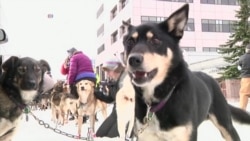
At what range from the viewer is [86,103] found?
795 cm

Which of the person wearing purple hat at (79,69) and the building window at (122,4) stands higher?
the building window at (122,4)

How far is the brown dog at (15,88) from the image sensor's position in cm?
494

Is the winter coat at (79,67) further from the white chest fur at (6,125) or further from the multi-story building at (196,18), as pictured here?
the multi-story building at (196,18)

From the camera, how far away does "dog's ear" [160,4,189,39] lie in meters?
3.65

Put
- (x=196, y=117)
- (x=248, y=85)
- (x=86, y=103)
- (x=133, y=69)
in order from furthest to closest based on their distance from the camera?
(x=248, y=85)
(x=86, y=103)
(x=196, y=117)
(x=133, y=69)

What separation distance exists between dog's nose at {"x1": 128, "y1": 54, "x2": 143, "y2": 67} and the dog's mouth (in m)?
0.11

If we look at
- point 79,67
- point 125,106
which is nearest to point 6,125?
point 125,106

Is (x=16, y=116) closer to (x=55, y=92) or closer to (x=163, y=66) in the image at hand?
(x=163, y=66)

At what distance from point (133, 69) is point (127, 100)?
2.17 meters

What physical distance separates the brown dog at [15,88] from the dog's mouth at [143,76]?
2025mm

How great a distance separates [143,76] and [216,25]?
46548 millimetres

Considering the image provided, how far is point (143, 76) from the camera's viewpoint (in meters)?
3.46

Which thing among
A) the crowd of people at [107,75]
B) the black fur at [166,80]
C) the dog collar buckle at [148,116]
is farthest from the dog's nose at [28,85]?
the dog collar buckle at [148,116]

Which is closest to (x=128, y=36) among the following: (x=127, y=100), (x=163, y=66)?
(x=163, y=66)
